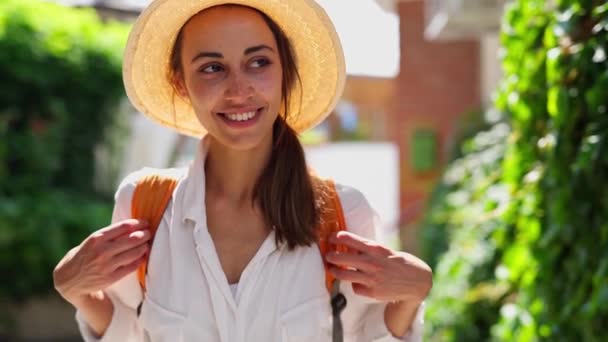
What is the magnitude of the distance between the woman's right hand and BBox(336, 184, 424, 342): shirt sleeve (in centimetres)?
47

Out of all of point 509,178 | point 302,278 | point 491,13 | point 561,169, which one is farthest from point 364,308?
point 491,13

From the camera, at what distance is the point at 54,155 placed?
845 cm

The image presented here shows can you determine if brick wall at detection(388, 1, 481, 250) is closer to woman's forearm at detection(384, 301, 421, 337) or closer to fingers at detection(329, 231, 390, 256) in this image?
woman's forearm at detection(384, 301, 421, 337)

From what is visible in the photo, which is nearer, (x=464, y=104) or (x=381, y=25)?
(x=381, y=25)

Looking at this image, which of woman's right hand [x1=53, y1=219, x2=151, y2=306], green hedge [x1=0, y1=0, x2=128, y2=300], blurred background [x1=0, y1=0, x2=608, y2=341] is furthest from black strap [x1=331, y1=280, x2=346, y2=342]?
green hedge [x1=0, y1=0, x2=128, y2=300]

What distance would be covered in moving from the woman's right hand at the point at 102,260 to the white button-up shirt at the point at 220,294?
8cm

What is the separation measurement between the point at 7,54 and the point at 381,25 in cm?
457

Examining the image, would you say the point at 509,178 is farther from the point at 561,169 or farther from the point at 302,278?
the point at 302,278

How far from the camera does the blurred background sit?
10.4 ft

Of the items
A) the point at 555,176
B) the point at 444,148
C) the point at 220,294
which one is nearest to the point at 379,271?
the point at 220,294

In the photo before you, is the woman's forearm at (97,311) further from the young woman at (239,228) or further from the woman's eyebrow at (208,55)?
the woman's eyebrow at (208,55)

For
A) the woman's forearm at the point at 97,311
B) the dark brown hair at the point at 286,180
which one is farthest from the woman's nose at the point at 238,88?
the woman's forearm at the point at 97,311

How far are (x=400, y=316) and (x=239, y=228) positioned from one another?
0.42 meters

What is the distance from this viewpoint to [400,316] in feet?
7.51
